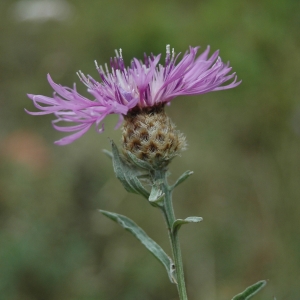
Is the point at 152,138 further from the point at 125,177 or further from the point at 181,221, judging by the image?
the point at 181,221

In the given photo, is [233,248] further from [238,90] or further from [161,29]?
[161,29]

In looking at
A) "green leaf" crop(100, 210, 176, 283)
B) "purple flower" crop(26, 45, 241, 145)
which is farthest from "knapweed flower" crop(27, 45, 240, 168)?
"green leaf" crop(100, 210, 176, 283)

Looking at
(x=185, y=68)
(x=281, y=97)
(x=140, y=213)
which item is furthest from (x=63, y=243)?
(x=281, y=97)

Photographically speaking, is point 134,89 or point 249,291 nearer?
point 249,291

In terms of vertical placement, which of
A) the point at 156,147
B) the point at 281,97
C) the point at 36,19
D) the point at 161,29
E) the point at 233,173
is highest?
the point at 36,19

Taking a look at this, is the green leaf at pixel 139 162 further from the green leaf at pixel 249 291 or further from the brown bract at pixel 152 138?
the green leaf at pixel 249 291

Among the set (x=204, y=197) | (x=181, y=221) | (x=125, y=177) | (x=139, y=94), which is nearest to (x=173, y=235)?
(x=181, y=221)
